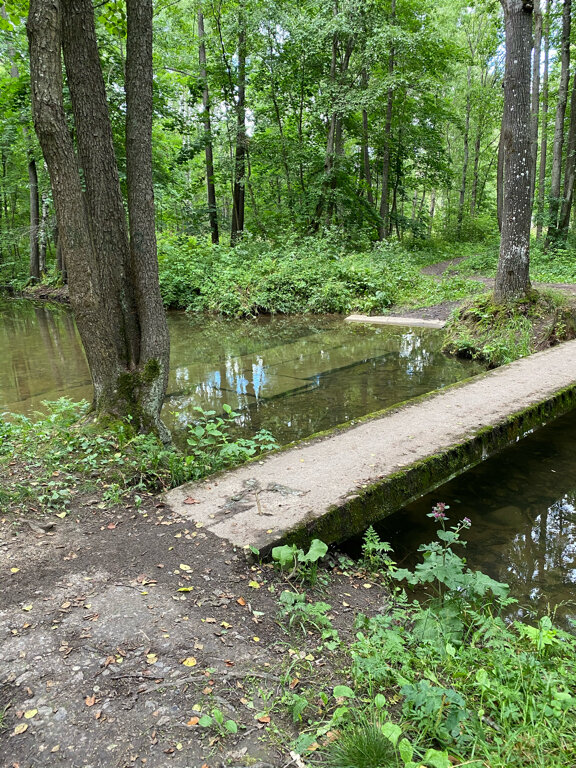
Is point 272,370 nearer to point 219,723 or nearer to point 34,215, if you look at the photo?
point 219,723

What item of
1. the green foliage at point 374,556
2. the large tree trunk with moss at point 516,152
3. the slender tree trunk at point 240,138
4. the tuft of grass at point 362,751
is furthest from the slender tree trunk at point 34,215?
the tuft of grass at point 362,751

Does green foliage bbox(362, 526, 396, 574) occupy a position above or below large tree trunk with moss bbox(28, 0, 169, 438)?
below

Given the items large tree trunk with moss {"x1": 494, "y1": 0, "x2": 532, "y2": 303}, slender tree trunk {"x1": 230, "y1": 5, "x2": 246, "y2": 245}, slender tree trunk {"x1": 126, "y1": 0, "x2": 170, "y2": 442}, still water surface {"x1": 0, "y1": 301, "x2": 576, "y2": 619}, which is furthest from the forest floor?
slender tree trunk {"x1": 230, "y1": 5, "x2": 246, "y2": 245}

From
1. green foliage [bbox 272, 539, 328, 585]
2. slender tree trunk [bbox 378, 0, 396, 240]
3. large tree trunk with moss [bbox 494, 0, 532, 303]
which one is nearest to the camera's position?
green foliage [bbox 272, 539, 328, 585]

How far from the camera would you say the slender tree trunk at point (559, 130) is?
583 inches

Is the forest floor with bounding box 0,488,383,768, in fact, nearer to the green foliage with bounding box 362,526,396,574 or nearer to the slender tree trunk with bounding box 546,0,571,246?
the green foliage with bounding box 362,526,396,574

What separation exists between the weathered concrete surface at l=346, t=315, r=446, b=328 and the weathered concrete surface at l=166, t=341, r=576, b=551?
17.7ft

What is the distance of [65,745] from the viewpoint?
181 cm

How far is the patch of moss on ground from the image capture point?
8164 mm

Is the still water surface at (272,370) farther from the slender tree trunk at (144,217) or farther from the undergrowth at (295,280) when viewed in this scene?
the slender tree trunk at (144,217)

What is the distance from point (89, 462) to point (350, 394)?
3.98 m

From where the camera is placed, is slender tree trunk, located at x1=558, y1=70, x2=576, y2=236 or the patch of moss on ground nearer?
the patch of moss on ground

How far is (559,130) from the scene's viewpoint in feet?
53.8

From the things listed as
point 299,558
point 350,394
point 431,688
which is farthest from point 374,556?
point 350,394
